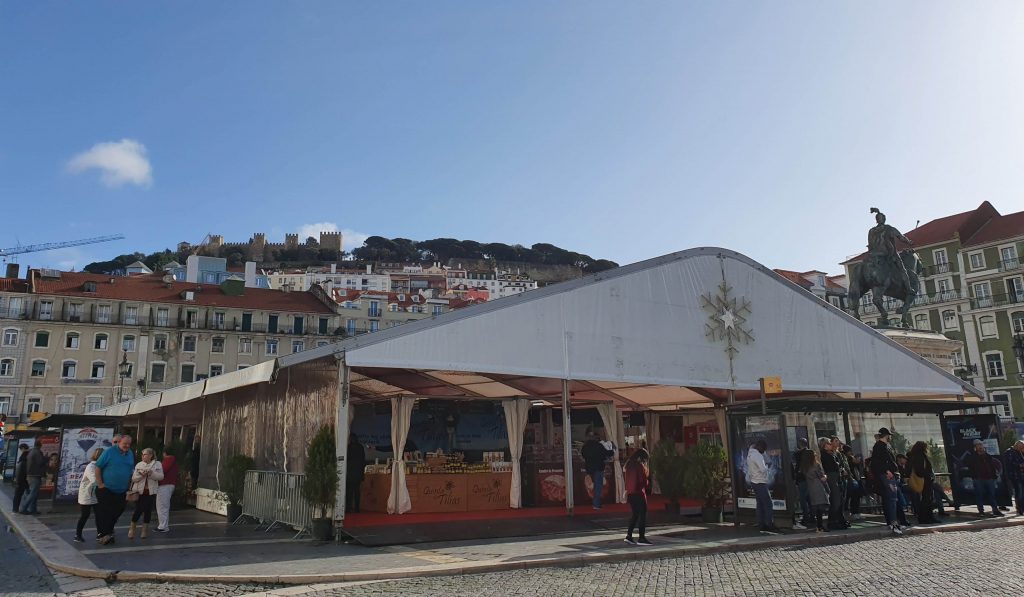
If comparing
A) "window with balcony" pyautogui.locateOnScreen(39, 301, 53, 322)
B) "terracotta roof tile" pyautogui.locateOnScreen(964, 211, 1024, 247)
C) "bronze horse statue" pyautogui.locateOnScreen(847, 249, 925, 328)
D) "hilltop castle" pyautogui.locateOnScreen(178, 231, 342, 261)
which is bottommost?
"bronze horse statue" pyautogui.locateOnScreen(847, 249, 925, 328)

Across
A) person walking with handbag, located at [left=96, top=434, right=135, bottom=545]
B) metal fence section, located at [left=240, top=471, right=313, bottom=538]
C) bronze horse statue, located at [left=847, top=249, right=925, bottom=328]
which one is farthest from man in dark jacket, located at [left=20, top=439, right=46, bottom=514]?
bronze horse statue, located at [left=847, top=249, right=925, bottom=328]

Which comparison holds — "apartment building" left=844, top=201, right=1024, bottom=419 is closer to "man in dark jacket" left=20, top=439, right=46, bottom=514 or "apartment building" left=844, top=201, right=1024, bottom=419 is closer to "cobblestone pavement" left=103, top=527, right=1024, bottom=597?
"cobblestone pavement" left=103, top=527, right=1024, bottom=597

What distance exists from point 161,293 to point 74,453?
49.0m

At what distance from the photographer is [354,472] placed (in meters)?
14.9

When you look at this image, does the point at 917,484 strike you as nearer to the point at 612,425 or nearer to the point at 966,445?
the point at 966,445

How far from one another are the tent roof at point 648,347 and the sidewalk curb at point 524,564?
12.6ft

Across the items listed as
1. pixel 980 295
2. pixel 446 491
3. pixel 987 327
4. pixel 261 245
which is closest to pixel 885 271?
pixel 446 491

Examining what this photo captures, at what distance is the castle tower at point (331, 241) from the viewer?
538 ft

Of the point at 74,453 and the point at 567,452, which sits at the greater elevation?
the point at 74,453

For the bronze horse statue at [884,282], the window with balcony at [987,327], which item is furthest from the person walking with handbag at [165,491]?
the window with balcony at [987,327]

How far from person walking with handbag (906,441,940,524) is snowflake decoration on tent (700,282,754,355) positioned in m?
4.12

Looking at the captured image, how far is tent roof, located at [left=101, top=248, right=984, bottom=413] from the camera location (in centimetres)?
1275

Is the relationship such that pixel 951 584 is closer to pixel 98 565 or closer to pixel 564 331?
pixel 564 331

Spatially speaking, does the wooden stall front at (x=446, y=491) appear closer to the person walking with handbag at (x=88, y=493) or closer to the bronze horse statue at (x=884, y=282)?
the person walking with handbag at (x=88, y=493)
